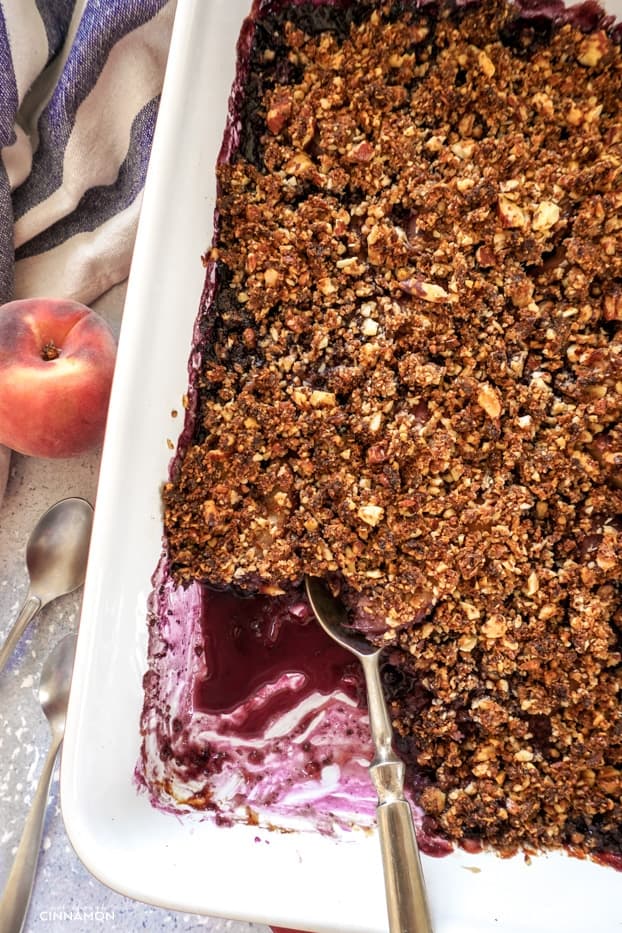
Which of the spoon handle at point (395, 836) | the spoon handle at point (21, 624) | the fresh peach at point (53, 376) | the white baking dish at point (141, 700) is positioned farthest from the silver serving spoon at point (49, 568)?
the spoon handle at point (395, 836)

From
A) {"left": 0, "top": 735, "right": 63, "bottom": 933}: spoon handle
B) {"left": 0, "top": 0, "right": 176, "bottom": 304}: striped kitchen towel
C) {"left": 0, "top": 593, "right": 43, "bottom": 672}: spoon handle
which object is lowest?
{"left": 0, "top": 735, "right": 63, "bottom": 933}: spoon handle

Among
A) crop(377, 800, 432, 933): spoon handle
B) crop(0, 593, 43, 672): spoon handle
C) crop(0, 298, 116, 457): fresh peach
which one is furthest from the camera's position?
crop(0, 593, 43, 672): spoon handle

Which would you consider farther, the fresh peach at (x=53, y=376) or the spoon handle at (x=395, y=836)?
the fresh peach at (x=53, y=376)

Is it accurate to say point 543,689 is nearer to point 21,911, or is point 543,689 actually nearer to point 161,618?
point 161,618

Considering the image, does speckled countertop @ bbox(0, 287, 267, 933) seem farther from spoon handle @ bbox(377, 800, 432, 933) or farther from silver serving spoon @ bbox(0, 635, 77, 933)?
spoon handle @ bbox(377, 800, 432, 933)

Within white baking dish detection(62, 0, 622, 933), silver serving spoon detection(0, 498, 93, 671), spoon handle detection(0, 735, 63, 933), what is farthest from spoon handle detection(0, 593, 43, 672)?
white baking dish detection(62, 0, 622, 933)

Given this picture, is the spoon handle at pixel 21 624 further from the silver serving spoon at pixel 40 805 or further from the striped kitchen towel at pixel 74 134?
the striped kitchen towel at pixel 74 134

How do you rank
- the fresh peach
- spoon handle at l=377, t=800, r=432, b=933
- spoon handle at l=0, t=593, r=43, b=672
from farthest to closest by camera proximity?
spoon handle at l=0, t=593, r=43, b=672, the fresh peach, spoon handle at l=377, t=800, r=432, b=933
